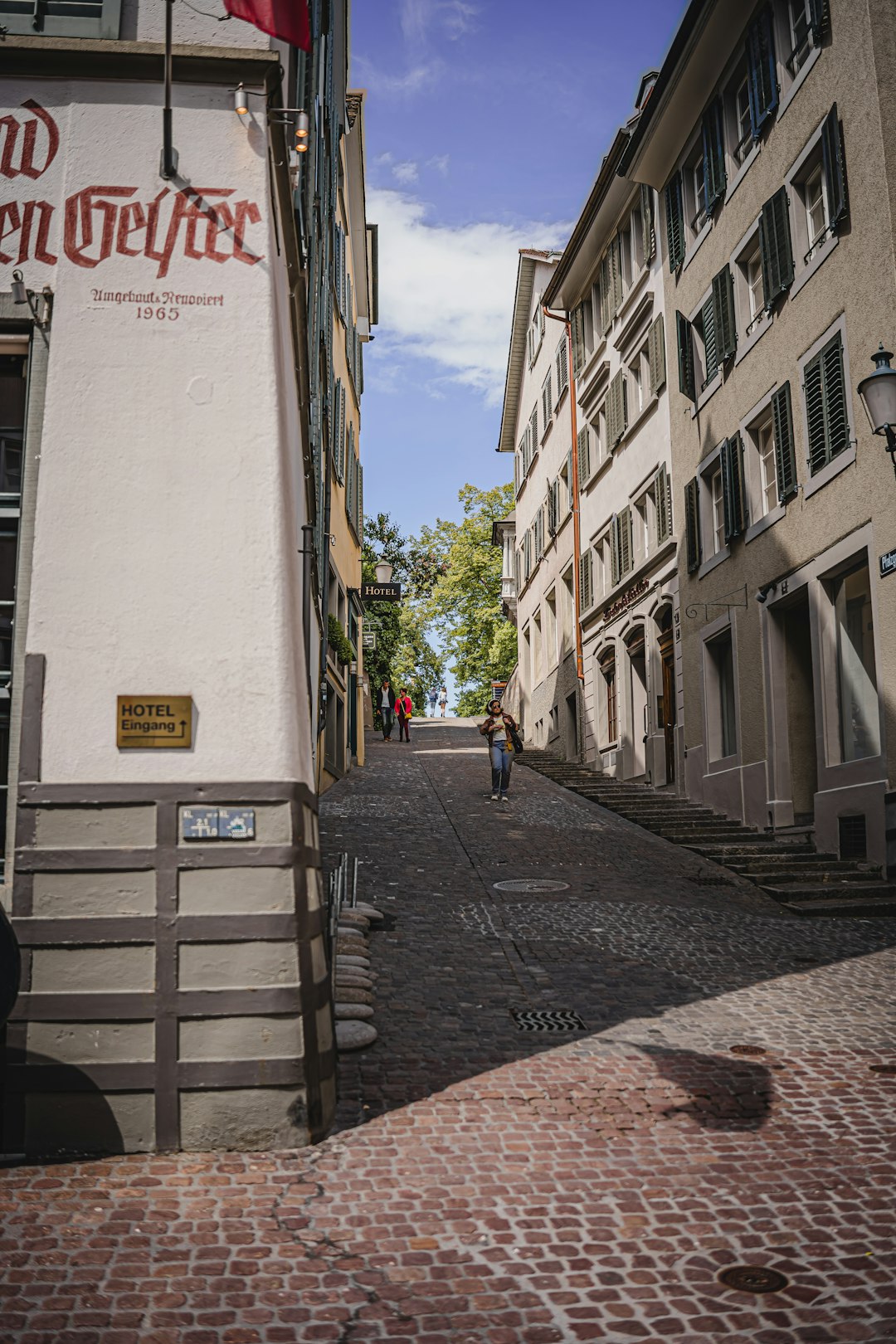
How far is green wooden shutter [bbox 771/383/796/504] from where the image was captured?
15.4 metres

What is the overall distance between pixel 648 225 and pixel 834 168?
9292 millimetres

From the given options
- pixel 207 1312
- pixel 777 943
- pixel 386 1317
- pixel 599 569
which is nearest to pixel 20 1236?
pixel 207 1312

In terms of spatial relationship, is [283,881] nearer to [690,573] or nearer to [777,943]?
[777,943]

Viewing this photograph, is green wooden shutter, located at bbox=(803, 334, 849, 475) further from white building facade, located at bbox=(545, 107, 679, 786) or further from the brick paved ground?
the brick paved ground

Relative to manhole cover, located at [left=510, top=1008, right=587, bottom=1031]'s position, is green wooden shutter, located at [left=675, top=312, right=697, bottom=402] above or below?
above

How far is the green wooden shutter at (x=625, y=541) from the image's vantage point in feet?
78.3

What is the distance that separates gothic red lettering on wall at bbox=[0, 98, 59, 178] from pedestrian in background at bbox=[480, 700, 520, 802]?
1423cm

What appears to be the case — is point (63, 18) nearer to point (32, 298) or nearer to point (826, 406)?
point (32, 298)

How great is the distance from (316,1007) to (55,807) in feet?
5.13

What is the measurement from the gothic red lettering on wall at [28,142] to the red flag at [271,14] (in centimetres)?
112

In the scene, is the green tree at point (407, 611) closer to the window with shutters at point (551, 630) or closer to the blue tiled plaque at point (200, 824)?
the window with shutters at point (551, 630)

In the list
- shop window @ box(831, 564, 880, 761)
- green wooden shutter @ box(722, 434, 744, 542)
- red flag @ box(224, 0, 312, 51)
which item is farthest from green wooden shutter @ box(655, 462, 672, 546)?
red flag @ box(224, 0, 312, 51)

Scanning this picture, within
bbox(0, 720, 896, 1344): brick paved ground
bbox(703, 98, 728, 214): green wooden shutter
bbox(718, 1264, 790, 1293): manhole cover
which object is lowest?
bbox(718, 1264, 790, 1293): manhole cover

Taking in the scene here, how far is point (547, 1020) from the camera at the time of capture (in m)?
7.50
